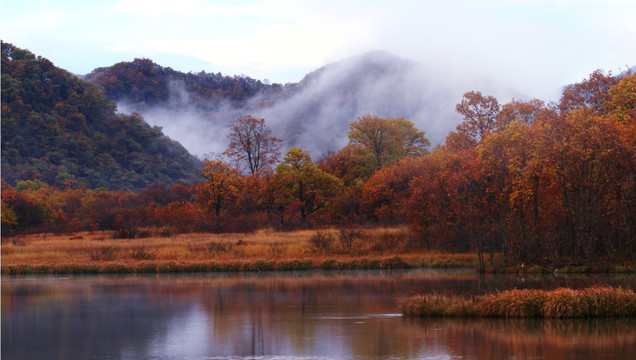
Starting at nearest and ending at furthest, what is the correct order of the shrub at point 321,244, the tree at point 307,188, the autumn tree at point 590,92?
the shrub at point 321,244 < the autumn tree at point 590,92 < the tree at point 307,188

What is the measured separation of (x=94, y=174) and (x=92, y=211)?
166 feet

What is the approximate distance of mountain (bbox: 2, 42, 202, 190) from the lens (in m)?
128

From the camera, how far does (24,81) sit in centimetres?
13862

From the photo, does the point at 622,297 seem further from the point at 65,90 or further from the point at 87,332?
the point at 65,90

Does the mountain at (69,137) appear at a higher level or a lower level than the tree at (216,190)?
higher

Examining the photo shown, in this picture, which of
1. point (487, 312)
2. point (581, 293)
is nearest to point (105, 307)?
point (487, 312)

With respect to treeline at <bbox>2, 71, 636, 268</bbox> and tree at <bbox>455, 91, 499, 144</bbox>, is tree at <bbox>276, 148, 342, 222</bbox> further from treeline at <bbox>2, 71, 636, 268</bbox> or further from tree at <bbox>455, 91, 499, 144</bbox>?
tree at <bbox>455, 91, 499, 144</bbox>

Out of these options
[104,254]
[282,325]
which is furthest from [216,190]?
[282,325]

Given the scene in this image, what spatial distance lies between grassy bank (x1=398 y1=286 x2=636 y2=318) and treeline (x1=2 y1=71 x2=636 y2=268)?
17.4 metres

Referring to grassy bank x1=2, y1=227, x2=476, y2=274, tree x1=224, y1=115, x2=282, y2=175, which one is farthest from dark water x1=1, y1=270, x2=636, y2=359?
tree x1=224, y1=115, x2=282, y2=175

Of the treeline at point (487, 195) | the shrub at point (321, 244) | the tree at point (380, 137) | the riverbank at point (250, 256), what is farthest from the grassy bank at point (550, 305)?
the tree at point (380, 137)

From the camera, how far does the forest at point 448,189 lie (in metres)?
42.3

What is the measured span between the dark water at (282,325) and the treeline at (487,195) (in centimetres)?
620

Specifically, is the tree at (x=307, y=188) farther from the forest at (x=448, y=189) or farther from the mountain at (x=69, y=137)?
the mountain at (x=69, y=137)
